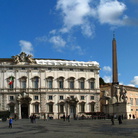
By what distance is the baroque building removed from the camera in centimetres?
5984

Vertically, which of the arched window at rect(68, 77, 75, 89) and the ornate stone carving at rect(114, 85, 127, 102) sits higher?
the arched window at rect(68, 77, 75, 89)

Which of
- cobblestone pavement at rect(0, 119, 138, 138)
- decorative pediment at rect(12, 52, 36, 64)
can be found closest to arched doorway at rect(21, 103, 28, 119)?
decorative pediment at rect(12, 52, 36, 64)

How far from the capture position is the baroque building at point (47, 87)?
59844 mm

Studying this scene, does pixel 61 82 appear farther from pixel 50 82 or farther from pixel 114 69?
pixel 114 69

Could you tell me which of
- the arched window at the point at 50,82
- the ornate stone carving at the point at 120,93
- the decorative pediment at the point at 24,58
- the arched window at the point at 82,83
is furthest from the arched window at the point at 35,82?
the ornate stone carving at the point at 120,93

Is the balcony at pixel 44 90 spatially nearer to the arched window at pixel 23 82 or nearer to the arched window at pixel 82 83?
the arched window at pixel 23 82

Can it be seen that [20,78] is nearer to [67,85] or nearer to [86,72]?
[67,85]

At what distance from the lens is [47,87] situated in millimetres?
61531

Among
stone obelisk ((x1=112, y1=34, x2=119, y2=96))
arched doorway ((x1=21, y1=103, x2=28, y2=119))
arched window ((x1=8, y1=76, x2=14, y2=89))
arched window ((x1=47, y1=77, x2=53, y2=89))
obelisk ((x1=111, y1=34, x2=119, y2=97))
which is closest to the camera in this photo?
obelisk ((x1=111, y1=34, x2=119, y2=97))

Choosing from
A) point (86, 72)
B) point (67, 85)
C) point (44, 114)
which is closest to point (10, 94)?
point (44, 114)

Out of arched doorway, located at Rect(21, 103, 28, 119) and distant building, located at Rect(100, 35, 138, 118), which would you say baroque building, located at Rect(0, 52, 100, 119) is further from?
distant building, located at Rect(100, 35, 138, 118)

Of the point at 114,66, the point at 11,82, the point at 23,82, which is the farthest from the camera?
the point at 23,82

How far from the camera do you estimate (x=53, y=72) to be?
62.2 meters

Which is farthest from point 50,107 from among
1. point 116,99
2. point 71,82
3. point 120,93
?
point 120,93
